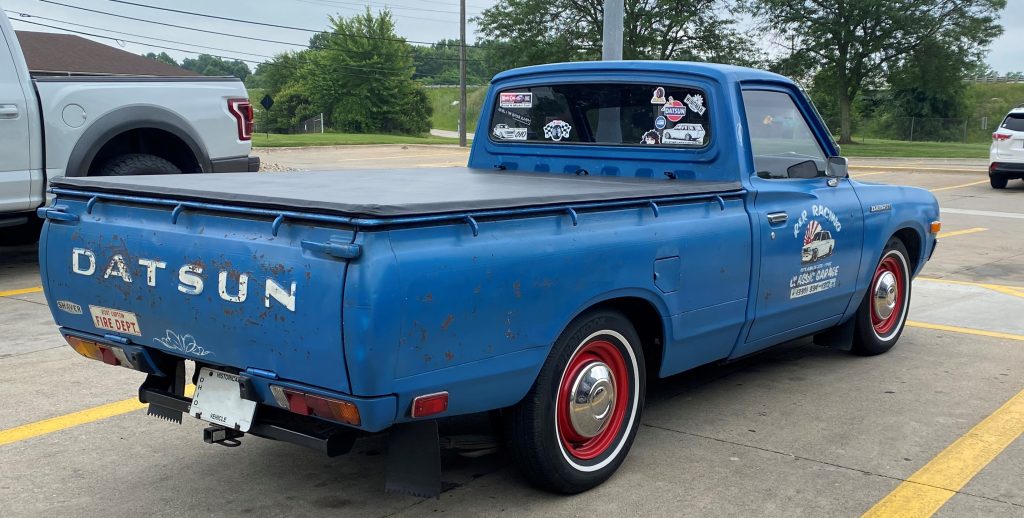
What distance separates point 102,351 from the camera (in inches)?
153

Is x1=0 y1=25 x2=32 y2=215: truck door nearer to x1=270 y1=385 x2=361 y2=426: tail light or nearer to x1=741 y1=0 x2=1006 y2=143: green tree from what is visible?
x1=270 y1=385 x2=361 y2=426: tail light

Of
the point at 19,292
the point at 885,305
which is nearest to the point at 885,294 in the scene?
the point at 885,305

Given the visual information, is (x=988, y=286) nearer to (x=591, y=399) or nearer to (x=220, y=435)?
(x=591, y=399)

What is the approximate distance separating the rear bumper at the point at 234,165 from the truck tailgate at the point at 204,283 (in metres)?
5.03

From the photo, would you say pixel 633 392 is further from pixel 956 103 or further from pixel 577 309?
pixel 956 103

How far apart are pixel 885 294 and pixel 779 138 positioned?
4.97 ft

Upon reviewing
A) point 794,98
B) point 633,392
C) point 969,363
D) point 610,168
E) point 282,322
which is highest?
point 794,98

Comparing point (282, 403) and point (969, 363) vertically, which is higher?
point (282, 403)

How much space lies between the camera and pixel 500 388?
11.3 feet

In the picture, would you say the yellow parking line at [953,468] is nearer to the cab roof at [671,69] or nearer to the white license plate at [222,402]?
the cab roof at [671,69]

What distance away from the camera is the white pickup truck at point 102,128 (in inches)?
302

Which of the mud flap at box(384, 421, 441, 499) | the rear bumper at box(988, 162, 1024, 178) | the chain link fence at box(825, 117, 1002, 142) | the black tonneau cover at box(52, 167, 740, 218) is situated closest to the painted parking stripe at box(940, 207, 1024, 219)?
the rear bumper at box(988, 162, 1024, 178)

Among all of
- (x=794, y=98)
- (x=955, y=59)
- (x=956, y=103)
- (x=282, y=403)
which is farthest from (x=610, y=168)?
(x=956, y=103)

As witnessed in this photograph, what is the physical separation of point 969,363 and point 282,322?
4.74m
